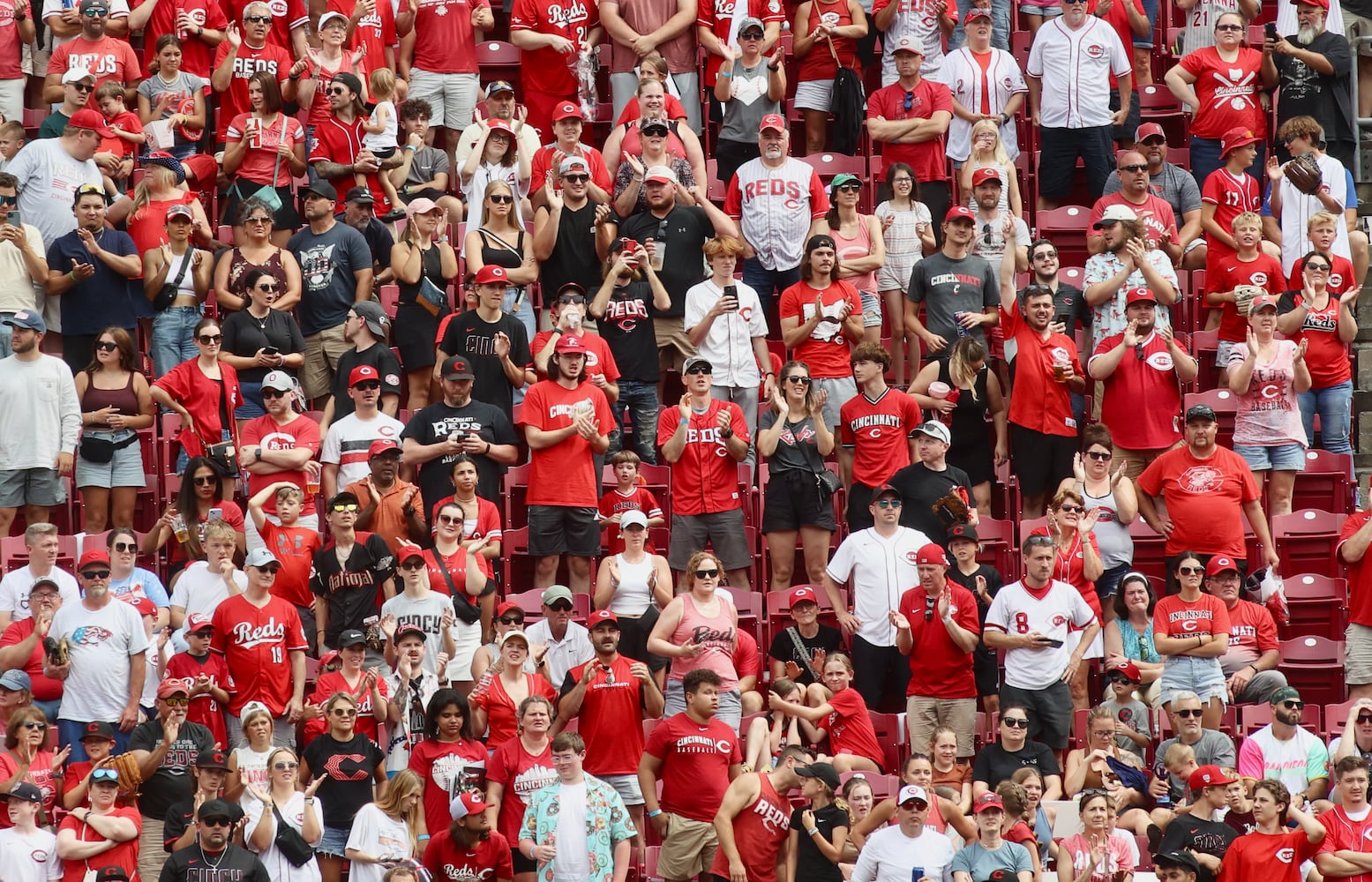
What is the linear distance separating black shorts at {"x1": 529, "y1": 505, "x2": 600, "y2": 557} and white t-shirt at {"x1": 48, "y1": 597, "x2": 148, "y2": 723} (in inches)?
103

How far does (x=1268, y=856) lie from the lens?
41.7 ft

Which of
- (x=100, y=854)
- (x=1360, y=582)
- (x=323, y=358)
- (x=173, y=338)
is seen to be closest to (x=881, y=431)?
(x=1360, y=582)

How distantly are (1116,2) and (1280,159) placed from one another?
6.34 ft

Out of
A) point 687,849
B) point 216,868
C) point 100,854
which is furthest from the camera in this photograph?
point 687,849

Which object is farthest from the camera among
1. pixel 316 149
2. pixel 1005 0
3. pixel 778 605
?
pixel 1005 0

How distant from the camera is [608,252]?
16391 mm

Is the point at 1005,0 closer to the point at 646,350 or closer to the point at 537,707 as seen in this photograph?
the point at 646,350

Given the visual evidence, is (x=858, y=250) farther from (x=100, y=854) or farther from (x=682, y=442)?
(x=100, y=854)

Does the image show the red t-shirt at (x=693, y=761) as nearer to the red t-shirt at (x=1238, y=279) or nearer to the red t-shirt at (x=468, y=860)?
the red t-shirt at (x=468, y=860)

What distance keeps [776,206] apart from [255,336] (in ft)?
12.8

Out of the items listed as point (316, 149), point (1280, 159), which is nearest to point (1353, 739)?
point (1280, 159)

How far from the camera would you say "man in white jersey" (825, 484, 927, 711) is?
14.7m

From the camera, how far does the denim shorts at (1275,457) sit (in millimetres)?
15906

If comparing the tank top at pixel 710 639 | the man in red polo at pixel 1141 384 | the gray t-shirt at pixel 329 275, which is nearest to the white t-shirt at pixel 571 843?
the tank top at pixel 710 639
